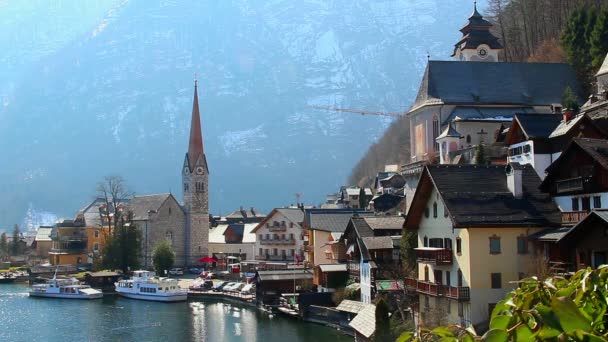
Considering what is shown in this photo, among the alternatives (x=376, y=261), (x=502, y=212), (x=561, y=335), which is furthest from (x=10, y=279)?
(x=561, y=335)

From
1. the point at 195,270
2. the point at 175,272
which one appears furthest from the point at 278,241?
the point at 195,270

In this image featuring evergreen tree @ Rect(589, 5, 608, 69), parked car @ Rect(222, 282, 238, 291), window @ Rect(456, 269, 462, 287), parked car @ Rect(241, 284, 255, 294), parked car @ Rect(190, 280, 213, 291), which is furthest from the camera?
parked car @ Rect(190, 280, 213, 291)

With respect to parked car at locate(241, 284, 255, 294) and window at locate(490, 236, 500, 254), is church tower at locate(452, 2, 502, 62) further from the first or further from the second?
window at locate(490, 236, 500, 254)

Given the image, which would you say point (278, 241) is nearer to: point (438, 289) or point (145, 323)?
point (145, 323)

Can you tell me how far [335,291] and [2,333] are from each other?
23.7 metres

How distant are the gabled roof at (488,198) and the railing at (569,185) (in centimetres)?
113

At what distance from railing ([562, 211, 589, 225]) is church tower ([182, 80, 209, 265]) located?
78.3 meters

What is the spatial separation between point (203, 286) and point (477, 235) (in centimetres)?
4833

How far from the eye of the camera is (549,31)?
85.0 meters

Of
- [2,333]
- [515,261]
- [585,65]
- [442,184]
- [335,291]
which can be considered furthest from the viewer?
[585,65]

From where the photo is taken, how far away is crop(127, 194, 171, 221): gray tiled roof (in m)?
105

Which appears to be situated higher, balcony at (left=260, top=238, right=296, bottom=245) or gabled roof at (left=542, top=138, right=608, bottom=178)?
gabled roof at (left=542, top=138, right=608, bottom=178)

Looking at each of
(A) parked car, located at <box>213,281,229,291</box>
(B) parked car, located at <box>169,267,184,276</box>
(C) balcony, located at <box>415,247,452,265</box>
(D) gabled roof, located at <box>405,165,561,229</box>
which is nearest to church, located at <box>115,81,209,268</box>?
(B) parked car, located at <box>169,267,184,276</box>

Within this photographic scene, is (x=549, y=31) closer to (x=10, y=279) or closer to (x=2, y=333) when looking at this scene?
(x=2, y=333)
